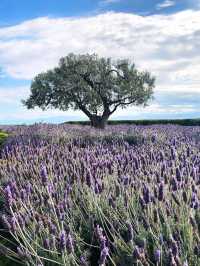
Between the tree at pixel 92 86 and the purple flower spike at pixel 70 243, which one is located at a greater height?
the tree at pixel 92 86

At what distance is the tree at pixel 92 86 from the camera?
25922mm

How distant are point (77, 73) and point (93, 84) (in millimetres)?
1028

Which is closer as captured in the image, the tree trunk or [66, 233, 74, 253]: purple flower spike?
[66, 233, 74, 253]: purple flower spike

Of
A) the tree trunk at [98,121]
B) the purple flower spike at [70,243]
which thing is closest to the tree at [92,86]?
the tree trunk at [98,121]

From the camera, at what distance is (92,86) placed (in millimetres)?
26234

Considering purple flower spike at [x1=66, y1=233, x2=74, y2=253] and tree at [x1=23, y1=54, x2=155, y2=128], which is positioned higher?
tree at [x1=23, y1=54, x2=155, y2=128]

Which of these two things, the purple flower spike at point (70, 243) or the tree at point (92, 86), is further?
the tree at point (92, 86)

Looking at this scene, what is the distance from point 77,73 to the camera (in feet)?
85.8

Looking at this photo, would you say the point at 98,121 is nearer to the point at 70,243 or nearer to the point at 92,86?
the point at 92,86

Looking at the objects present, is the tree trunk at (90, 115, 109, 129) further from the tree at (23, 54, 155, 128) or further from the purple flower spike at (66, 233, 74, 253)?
the purple flower spike at (66, 233, 74, 253)

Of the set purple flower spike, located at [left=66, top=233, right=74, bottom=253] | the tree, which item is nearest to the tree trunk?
the tree

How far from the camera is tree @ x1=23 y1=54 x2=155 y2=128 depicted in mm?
25922

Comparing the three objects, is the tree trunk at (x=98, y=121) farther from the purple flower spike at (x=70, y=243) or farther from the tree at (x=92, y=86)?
the purple flower spike at (x=70, y=243)

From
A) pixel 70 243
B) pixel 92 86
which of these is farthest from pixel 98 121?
pixel 70 243
